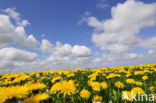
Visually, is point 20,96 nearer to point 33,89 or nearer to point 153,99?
point 33,89

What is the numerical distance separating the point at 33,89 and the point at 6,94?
55 cm

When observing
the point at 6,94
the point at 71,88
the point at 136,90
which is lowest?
the point at 136,90

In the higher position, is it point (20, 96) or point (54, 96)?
point (20, 96)

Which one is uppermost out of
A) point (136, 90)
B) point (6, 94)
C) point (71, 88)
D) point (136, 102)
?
point (6, 94)

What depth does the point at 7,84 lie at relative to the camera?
385 cm

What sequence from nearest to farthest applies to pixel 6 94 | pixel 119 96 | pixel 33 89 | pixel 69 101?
pixel 6 94, pixel 33 89, pixel 69 101, pixel 119 96

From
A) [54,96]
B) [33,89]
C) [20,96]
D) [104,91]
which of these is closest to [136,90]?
[104,91]

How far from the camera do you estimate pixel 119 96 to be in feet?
7.72

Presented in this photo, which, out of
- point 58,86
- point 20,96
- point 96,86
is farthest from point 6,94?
point 96,86

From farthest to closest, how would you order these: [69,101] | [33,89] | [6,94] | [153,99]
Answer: [69,101] → [153,99] → [33,89] → [6,94]

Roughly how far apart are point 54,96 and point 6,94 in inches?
→ 50.1

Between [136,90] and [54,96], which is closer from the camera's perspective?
[136,90]

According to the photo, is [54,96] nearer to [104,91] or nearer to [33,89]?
[33,89]

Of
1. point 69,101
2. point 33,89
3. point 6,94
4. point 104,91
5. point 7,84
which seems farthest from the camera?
point 7,84
